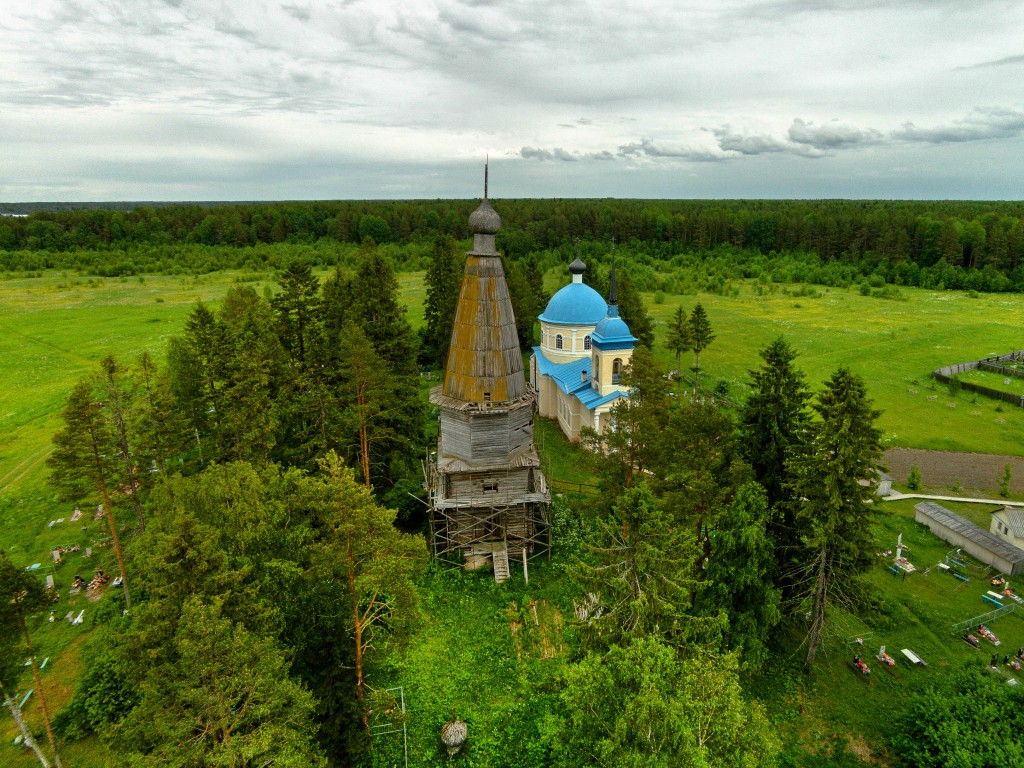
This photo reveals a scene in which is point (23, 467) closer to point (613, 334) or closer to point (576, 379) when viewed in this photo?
point (576, 379)

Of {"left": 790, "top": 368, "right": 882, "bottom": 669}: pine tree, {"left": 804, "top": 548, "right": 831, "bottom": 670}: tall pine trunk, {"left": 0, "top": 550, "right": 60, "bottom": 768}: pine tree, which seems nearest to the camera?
{"left": 0, "top": 550, "right": 60, "bottom": 768}: pine tree

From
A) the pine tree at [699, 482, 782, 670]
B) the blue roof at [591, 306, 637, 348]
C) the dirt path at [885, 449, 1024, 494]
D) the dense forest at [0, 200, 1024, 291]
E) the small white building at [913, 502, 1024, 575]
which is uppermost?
the dense forest at [0, 200, 1024, 291]

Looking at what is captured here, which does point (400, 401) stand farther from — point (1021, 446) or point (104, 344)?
point (104, 344)

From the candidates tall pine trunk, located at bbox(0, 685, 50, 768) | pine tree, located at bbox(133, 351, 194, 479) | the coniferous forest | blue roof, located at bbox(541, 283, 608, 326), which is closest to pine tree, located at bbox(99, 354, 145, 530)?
the coniferous forest

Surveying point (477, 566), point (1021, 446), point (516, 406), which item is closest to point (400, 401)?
point (516, 406)

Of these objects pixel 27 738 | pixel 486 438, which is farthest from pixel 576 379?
pixel 27 738

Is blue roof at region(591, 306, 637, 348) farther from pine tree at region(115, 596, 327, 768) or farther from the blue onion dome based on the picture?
pine tree at region(115, 596, 327, 768)
